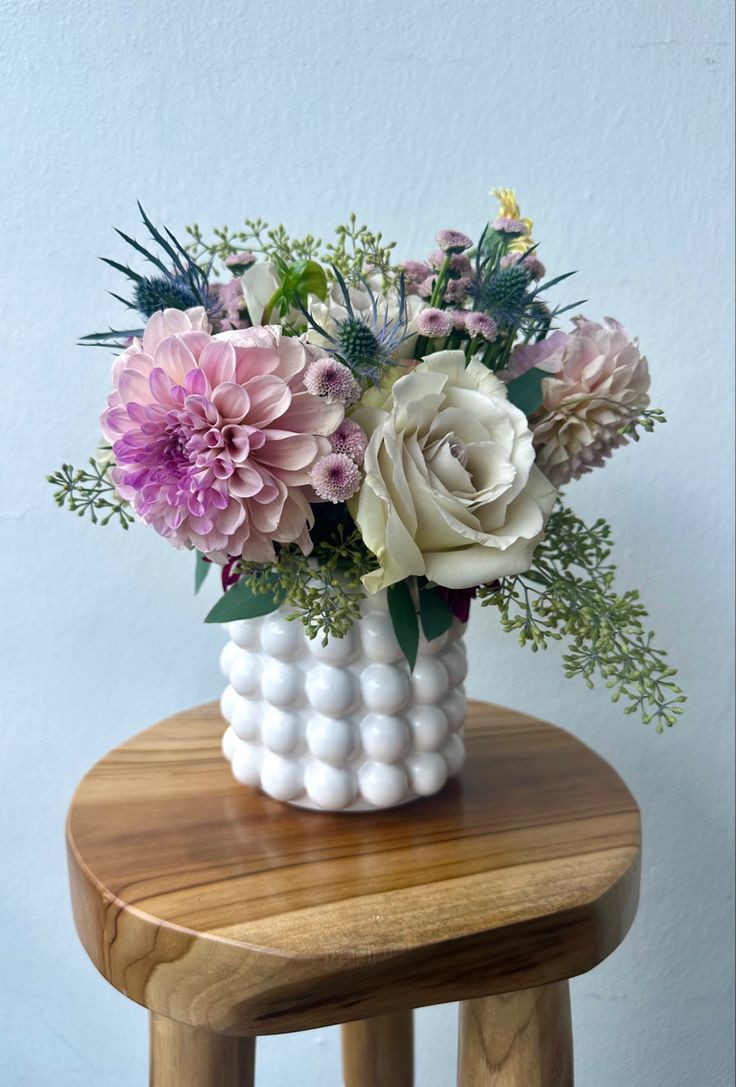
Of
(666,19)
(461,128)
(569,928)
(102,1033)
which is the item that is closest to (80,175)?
(461,128)

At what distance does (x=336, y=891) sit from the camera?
585 mm

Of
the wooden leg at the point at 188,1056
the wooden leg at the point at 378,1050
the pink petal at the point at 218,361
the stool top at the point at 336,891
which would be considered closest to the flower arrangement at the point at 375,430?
the pink petal at the point at 218,361

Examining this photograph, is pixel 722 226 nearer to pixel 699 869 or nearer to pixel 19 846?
pixel 699 869

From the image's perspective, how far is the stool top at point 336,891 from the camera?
1.74 feet

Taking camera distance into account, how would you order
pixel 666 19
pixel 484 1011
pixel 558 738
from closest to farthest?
pixel 484 1011 → pixel 558 738 → pixel 666 19

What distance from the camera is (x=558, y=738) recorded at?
2.73 feet

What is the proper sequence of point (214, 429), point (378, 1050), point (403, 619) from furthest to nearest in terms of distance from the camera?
1. point (378, 1050)
2. point (403, 619)
3. point (214, 429)

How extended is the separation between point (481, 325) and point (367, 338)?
72 millimetres

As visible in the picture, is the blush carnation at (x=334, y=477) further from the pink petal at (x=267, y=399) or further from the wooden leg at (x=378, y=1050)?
the wooden leg at (x=378, y=1050)

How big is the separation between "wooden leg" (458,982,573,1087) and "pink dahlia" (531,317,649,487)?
1.15ft

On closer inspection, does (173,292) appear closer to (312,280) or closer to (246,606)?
(312,280)

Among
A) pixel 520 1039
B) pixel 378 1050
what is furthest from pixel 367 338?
pixel 378 1050

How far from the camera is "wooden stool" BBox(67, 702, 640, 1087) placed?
531mm

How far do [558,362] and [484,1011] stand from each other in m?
0.42
